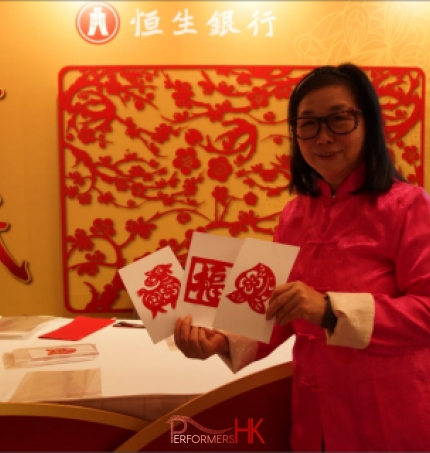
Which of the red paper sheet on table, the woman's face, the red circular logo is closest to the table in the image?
the red paper sheet on table

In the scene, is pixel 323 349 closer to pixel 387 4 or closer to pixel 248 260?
pixel 248 260

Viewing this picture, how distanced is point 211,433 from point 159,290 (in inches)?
14.6

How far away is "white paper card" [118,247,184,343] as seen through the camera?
1039mm

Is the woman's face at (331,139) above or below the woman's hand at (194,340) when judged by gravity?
above

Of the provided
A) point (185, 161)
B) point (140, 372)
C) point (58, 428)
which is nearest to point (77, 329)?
point (140, 372)

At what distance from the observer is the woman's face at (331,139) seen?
92 cm

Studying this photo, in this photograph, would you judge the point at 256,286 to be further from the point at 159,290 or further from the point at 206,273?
the point at 159,290

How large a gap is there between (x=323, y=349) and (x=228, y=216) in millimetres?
1904

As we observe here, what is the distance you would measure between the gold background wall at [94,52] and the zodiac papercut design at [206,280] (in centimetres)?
199

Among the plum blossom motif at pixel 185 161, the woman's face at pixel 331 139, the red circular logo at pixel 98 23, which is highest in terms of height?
the red circular logo at pixel 98 23

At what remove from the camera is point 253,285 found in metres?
0.95

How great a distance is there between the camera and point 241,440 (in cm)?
117

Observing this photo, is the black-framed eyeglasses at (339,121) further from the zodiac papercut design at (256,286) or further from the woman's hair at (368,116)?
the zodiac papercut design at (256,286)

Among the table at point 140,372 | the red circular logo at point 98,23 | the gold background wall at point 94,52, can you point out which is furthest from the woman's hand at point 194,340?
the red circular logo at point 98,23
